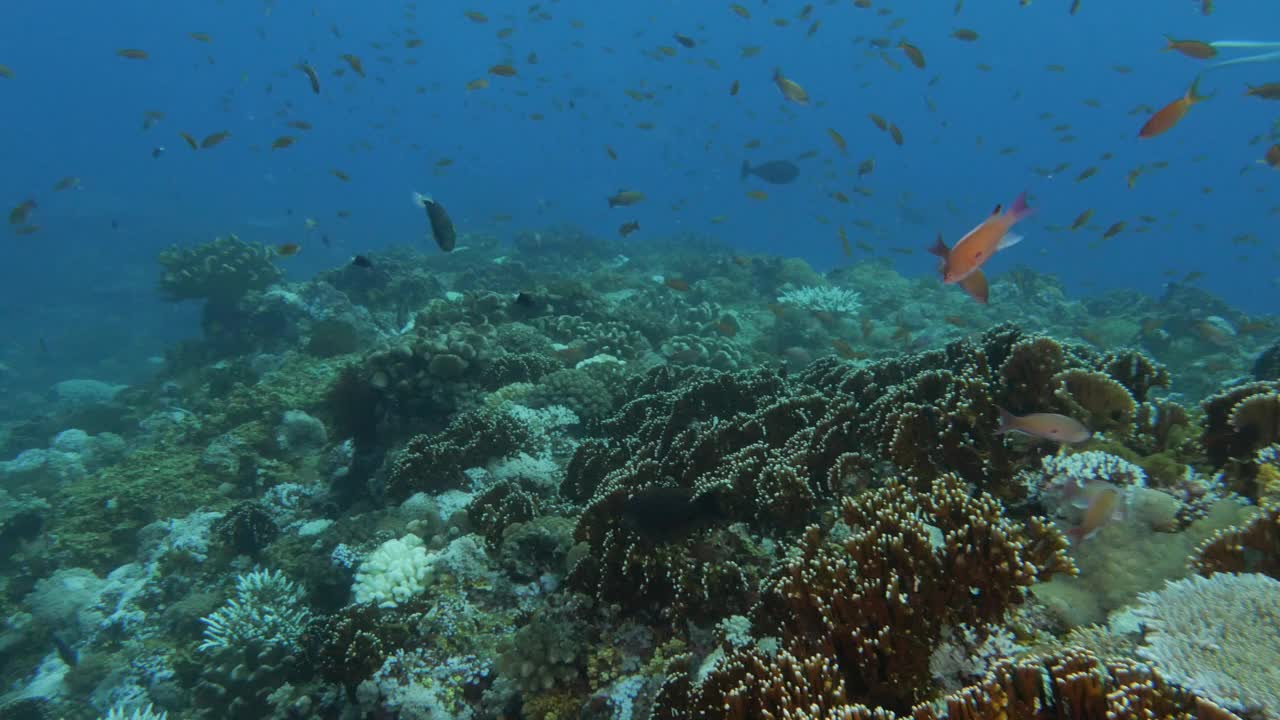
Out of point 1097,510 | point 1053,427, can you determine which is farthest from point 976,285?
point 1097,510

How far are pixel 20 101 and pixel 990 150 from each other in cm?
22788

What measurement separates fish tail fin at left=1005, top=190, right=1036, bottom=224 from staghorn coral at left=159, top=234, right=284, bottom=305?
62.3ft

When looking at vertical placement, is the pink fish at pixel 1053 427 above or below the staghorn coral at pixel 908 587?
above

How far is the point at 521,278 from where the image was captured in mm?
20531

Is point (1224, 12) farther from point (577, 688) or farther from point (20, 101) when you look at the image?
point (20, 101)

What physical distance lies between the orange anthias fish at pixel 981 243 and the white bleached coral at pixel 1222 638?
6.23 feet

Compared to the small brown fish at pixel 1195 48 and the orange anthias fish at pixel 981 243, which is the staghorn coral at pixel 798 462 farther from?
the small brown fish at pixel 1195 48

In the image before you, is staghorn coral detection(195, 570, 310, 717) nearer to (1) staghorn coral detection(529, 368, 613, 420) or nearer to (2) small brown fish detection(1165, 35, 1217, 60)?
(1) staghorn coral detection(529, 368, 613, 420)

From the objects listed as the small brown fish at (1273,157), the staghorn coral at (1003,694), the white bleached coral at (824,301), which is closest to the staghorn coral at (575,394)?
the staghorn coral at (1003,694)

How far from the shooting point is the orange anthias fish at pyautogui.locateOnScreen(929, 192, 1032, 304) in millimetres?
3480

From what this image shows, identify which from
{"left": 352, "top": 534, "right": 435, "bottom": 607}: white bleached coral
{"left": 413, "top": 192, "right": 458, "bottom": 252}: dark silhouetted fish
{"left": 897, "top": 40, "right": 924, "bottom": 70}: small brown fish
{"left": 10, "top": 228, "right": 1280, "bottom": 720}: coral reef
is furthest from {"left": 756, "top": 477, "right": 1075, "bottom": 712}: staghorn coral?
{"left": 897, "top": 40, "right": 924, "bottom": 70}: small brown fish

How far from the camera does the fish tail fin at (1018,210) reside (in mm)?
3439

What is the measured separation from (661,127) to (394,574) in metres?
139

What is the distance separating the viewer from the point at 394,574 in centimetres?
554
